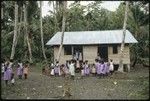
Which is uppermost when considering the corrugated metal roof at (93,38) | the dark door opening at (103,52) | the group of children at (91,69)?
the corrugated metal roof at (93,38)

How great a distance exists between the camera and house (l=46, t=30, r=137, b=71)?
1329 inches

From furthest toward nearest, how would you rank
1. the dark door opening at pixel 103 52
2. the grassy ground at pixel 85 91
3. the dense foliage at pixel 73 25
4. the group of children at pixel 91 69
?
the dense foliage at pixel 73 25
the dark door opening at pixel 103 52
the group of children at pixel 91 69
the grassy ground at pixel 85 91

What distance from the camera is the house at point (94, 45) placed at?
33.8 metres

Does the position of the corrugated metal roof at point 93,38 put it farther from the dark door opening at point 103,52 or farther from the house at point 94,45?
the dark door opening at point 103,52

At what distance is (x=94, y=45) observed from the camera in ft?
112

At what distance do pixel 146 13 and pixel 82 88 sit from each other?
6.23m

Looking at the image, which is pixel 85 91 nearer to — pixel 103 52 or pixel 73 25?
pixel 103 52

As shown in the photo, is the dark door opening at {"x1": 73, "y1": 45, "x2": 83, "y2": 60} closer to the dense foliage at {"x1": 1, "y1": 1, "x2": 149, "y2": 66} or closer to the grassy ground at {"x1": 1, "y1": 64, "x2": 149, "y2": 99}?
the dense foliage at {"x1": 1, "y1": 1, "x2": 149, "y2": 66}

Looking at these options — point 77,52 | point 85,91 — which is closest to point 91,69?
point 77,52

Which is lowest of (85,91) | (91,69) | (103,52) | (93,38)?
(85,91)

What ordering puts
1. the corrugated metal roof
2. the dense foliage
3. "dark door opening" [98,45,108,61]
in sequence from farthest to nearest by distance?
1. the dense foliage
2. "dark door opening" [98,45,108,61]
3. the corrugated metal roof

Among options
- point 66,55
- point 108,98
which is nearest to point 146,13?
point 108,98

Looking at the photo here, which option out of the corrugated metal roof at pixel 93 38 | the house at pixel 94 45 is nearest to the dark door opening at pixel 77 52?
the house at pixel 94 45

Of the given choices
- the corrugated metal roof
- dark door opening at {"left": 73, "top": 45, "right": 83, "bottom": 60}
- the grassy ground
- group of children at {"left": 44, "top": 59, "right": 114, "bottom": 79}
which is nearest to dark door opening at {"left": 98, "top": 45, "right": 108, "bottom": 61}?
the corrugated metal roof
